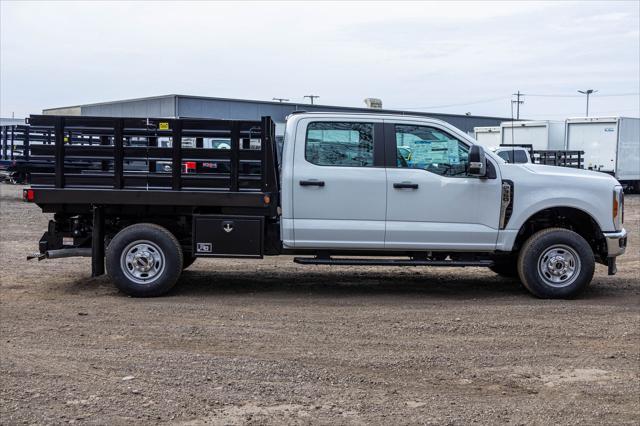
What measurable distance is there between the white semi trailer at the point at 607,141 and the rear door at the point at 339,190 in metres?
25.1

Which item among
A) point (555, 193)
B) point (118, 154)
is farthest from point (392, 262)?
point (118, 154)

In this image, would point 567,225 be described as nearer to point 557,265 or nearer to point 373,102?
point 557,265

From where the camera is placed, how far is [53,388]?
5.81 metres

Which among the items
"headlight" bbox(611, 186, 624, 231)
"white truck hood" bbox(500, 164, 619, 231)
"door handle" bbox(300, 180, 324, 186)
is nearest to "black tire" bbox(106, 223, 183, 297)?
"door handle" bbox(300, 180, 324, 186)

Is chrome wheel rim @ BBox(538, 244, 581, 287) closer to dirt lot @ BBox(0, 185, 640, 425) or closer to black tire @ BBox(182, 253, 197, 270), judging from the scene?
dirt lot @ BBox(0, 185, 640, 425)

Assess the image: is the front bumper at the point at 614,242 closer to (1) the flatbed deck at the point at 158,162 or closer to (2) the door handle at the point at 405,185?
(2) the door handle at the point at 405,185

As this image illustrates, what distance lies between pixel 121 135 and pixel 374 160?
9.67 feet

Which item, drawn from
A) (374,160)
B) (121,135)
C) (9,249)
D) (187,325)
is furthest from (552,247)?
(9,249)

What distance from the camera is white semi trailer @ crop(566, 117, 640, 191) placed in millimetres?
32312

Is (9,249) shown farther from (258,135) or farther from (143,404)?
(143,404)

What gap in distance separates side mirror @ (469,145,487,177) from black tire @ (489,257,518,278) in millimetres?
1595

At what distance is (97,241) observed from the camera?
31.5ft

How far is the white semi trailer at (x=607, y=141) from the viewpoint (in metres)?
32.3

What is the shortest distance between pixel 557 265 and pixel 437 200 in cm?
163
